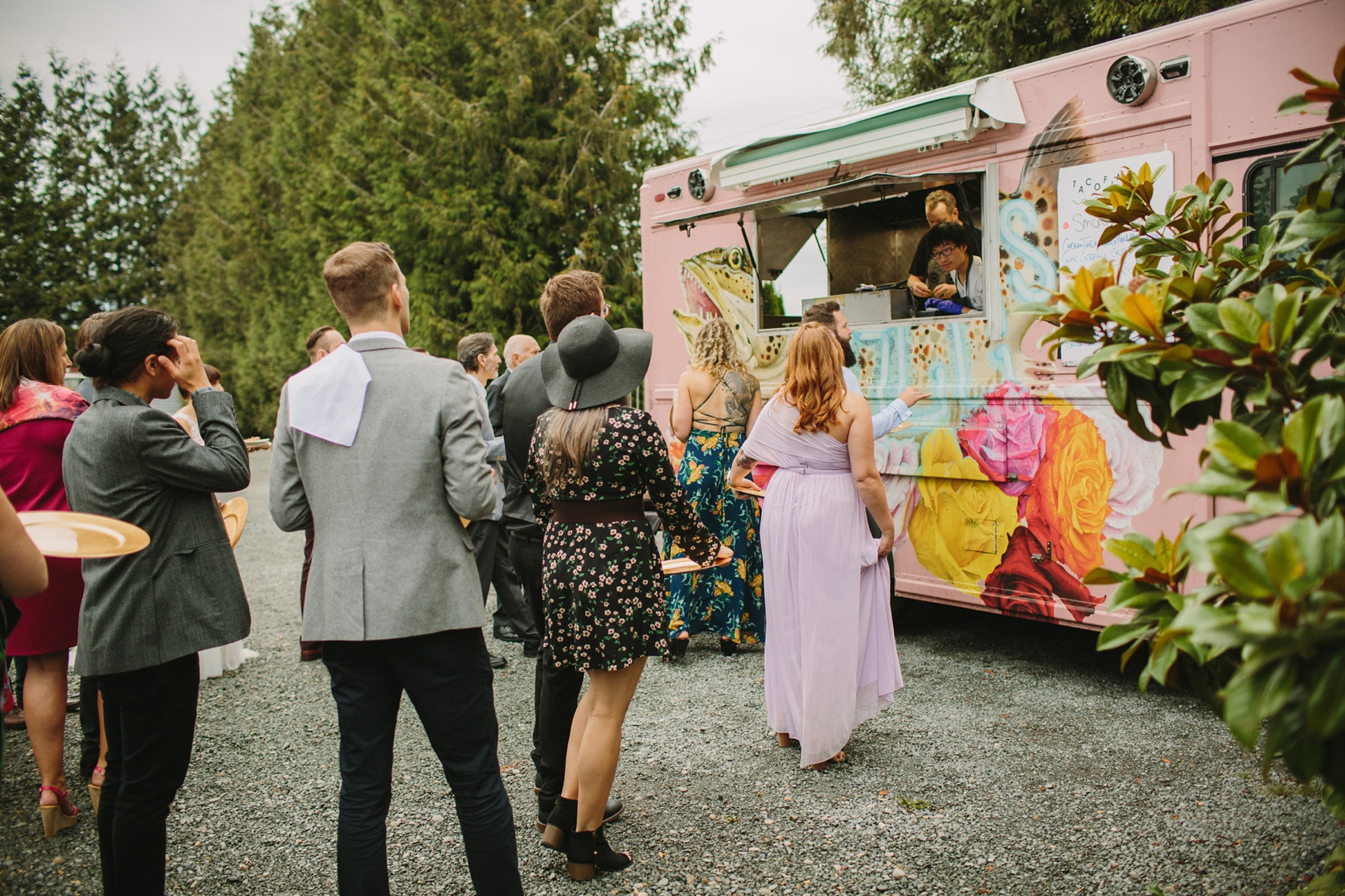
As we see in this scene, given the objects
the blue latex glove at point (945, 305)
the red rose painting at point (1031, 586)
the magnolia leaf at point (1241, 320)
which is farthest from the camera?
the blue latex glove at point (945, 305)

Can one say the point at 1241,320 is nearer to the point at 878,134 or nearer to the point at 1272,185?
the point at 1272,185

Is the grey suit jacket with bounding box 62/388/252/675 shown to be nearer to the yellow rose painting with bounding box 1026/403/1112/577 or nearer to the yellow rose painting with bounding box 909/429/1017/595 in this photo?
the yellow rose painting with bounding box 909/429/1017/595

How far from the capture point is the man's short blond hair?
5.22 meters

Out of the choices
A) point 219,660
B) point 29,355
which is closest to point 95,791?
point 29,355

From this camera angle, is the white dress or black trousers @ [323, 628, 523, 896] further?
the white dress

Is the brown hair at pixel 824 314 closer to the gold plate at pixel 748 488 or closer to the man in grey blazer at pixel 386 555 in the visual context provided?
the gold plate at pixel 748 488

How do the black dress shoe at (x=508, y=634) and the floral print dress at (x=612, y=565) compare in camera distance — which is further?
the black dress shoe at (x=508, y=634)

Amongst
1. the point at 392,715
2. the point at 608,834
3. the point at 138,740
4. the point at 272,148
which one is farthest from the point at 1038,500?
the point at 272,148

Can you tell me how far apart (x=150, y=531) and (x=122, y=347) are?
1.86ft

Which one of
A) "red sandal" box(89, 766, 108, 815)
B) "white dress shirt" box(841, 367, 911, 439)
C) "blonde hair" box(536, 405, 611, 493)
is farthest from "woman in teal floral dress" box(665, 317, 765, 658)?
"red sandal" box(89, 766, 108, 815)

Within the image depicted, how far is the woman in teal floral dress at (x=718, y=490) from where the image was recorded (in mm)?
5395

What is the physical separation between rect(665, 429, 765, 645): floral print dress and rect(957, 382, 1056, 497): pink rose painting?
4.36 ft

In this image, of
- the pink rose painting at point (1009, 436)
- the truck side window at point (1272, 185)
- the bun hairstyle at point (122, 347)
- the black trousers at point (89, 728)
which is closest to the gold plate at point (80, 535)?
the bun hairstyle at point (122, 347)

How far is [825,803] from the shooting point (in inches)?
140
